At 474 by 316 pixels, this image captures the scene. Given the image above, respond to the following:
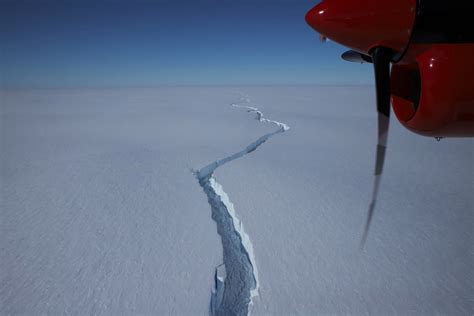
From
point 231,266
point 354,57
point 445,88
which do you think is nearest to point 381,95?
point 445,88

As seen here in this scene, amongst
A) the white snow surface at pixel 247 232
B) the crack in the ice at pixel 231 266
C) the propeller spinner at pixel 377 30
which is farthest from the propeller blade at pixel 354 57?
the crack in the ice at pixel 231 266

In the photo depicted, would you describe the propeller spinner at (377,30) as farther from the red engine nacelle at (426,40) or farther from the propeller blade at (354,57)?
the propeller blade at (354,57)

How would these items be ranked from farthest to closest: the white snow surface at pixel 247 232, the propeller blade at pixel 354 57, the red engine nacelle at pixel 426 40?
1. the white snow surface at pixel 247 232
2. the propeller blade at pixel 354 57
3. the red engine nacelle at pixel 426 40

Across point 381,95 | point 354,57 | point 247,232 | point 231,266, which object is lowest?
point 231,266

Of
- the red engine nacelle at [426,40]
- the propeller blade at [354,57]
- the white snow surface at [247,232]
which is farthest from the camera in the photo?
the white snow surface at [247,232]

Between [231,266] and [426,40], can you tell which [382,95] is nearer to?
Result: [426,40]

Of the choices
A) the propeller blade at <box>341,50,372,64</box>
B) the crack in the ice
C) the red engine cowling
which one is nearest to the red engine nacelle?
the red engine cowling
